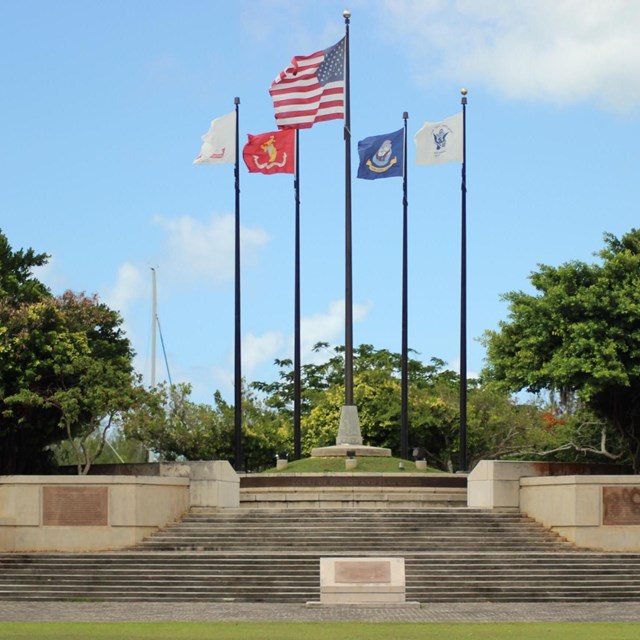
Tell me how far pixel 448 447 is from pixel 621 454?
10422mm

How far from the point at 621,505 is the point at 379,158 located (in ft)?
56.8

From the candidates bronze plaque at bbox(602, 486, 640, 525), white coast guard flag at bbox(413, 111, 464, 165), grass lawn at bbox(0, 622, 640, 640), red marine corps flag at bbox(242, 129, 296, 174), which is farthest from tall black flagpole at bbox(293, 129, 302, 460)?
grass lawn at bbox(0, 622, 640, 640)

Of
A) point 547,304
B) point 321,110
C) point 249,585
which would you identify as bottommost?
point 249,585

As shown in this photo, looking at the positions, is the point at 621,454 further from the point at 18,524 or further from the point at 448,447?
the point at 18,524

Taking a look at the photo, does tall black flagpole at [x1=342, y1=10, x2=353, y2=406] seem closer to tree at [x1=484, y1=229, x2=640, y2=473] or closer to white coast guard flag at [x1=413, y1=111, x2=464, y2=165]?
white coast guard flag at [x1=413, y1=111, x2=464, y2=165]

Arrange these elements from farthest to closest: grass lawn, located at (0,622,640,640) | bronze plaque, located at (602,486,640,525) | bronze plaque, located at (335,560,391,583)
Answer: bronze plaque, located at (602,486,640,525) < bronze plaque, located at (335,560,391,583) < grass lawn, located at (0,622,640,640)

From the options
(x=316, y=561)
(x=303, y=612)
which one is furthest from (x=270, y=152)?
(x=303, y=612)

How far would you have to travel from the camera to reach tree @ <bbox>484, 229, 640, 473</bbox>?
162 feet

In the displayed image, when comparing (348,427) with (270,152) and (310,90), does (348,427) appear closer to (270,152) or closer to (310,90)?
(270,152)

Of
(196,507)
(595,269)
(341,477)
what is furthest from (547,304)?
(196,507)

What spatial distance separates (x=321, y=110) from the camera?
157 feet

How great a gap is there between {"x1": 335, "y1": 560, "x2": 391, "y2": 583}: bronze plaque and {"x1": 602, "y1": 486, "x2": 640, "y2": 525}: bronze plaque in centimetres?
1056

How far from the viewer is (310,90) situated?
4781cm

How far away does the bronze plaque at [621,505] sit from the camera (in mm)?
37594
